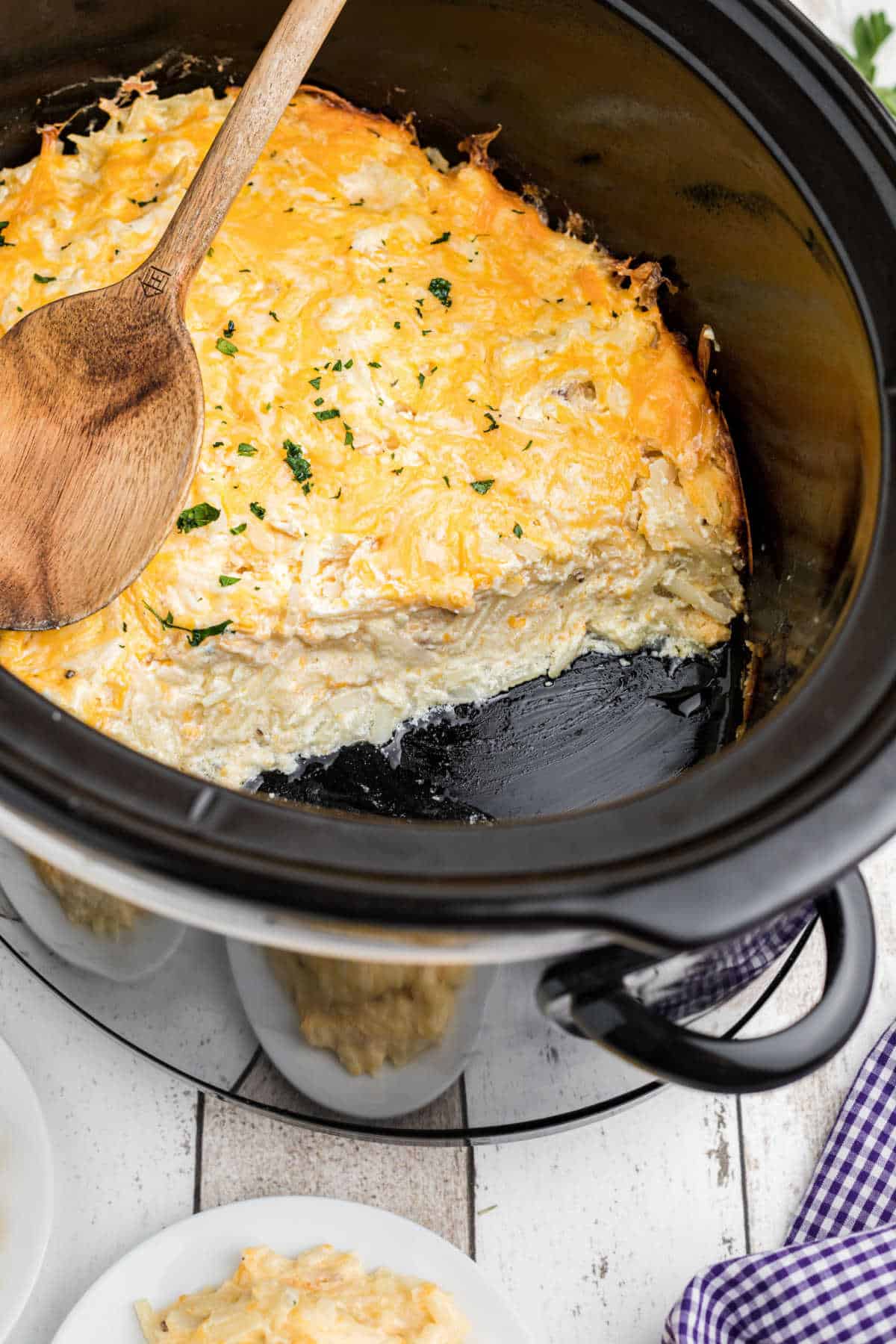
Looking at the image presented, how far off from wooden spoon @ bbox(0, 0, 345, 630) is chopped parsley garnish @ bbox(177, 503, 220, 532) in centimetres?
12

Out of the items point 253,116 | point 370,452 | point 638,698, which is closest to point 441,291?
point 370,452

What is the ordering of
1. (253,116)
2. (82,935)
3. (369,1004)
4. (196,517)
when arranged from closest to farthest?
(369,1004), (82,935), (253,116), (196,517)

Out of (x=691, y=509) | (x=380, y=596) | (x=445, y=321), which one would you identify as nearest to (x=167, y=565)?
(x=380, y=596)

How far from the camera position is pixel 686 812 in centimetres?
126

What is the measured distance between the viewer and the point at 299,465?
199 cm

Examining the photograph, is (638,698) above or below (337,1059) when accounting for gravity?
above

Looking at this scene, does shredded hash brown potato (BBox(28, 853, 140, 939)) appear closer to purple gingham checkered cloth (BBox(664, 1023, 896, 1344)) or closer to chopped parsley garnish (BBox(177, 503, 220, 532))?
chopped parsley garnish (BBox(177, 503, 220, 532))

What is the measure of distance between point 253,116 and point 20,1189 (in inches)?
57.9

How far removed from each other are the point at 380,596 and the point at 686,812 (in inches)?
33.3

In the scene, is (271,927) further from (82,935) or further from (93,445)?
(93,445)

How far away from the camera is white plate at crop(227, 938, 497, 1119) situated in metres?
1.46

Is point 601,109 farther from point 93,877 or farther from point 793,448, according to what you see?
point 93,877

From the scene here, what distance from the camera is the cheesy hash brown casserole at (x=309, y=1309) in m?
1.66

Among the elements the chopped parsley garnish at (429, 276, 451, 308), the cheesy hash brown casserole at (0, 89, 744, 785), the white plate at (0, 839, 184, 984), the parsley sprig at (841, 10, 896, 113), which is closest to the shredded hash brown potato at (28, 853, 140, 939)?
the white plate at (0, 839, 184, 984)
